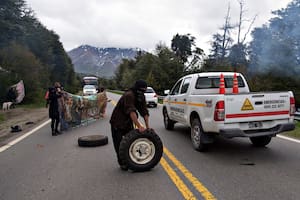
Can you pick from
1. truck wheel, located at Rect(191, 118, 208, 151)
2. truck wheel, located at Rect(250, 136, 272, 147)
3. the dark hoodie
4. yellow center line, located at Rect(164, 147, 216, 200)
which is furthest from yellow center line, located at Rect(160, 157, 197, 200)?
truck wheel, located at Rect(250, 136, 272, 147)

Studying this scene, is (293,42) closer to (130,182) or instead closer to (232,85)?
(232,85)

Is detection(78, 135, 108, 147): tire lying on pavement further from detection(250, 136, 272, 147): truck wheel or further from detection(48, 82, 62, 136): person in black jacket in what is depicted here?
detection(250, 136, 272, 147): truck wheel

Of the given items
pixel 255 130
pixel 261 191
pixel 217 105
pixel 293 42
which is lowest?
pixel 261 191

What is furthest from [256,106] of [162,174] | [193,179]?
[162,174]

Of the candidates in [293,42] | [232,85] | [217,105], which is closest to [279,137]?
[232,85]

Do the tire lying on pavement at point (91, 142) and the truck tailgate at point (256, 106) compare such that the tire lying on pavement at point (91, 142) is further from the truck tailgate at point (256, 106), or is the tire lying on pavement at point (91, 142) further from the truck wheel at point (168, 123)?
the truck tailgate at point (256, 106)

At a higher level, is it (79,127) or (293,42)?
(293,42)

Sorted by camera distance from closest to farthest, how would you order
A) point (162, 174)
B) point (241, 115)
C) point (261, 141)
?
point (162, 174)
point (241, 115)
point (261, 141)

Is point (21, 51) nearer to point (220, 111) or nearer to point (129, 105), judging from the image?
point (129, 105)

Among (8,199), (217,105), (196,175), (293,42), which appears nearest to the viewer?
(8,199)

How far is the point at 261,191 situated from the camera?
14.3 ft

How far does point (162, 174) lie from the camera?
5.29 meters

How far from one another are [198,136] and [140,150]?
78.8 inches

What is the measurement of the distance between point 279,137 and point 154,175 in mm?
5085
